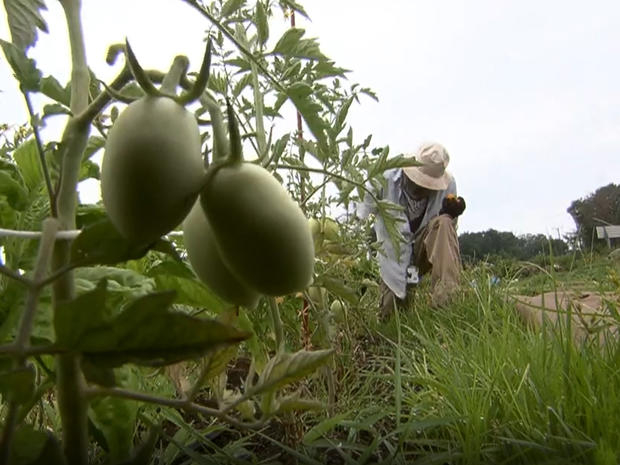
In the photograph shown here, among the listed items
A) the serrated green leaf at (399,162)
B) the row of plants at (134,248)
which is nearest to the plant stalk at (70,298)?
the row of plants at (134,248)

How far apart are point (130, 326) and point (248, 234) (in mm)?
74

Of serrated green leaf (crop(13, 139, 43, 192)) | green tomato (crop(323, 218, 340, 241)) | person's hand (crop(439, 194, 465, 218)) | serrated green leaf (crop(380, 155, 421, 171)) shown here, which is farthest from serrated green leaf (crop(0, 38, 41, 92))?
person's hand (crop(439, 194, 465, 218))

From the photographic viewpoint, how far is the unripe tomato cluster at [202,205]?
30 cm

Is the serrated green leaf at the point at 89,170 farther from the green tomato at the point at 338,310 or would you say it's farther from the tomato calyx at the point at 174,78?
the green tomato at the point at 338,310

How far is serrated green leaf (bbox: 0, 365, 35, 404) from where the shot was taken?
301 mm

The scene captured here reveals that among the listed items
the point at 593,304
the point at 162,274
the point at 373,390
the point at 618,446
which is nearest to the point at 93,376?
the point at 162,274

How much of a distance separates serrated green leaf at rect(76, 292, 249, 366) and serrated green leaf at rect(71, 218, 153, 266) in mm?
42

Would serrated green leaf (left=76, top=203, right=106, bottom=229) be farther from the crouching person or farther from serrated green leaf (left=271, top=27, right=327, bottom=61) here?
the crouching person

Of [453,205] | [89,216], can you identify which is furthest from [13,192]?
[453,205]

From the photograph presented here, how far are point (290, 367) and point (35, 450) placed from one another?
0.15m

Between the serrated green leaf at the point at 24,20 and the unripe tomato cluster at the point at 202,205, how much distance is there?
0.16 meters

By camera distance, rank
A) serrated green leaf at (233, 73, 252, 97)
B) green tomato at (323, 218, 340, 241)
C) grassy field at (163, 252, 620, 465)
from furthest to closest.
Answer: green tomato at (323, 218, 340, 241)
serrated green leaf at (233, 73, 252, 97)
grassy field at (163, 252, 620, 465)

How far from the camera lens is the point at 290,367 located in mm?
396

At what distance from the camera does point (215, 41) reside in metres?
0.98
